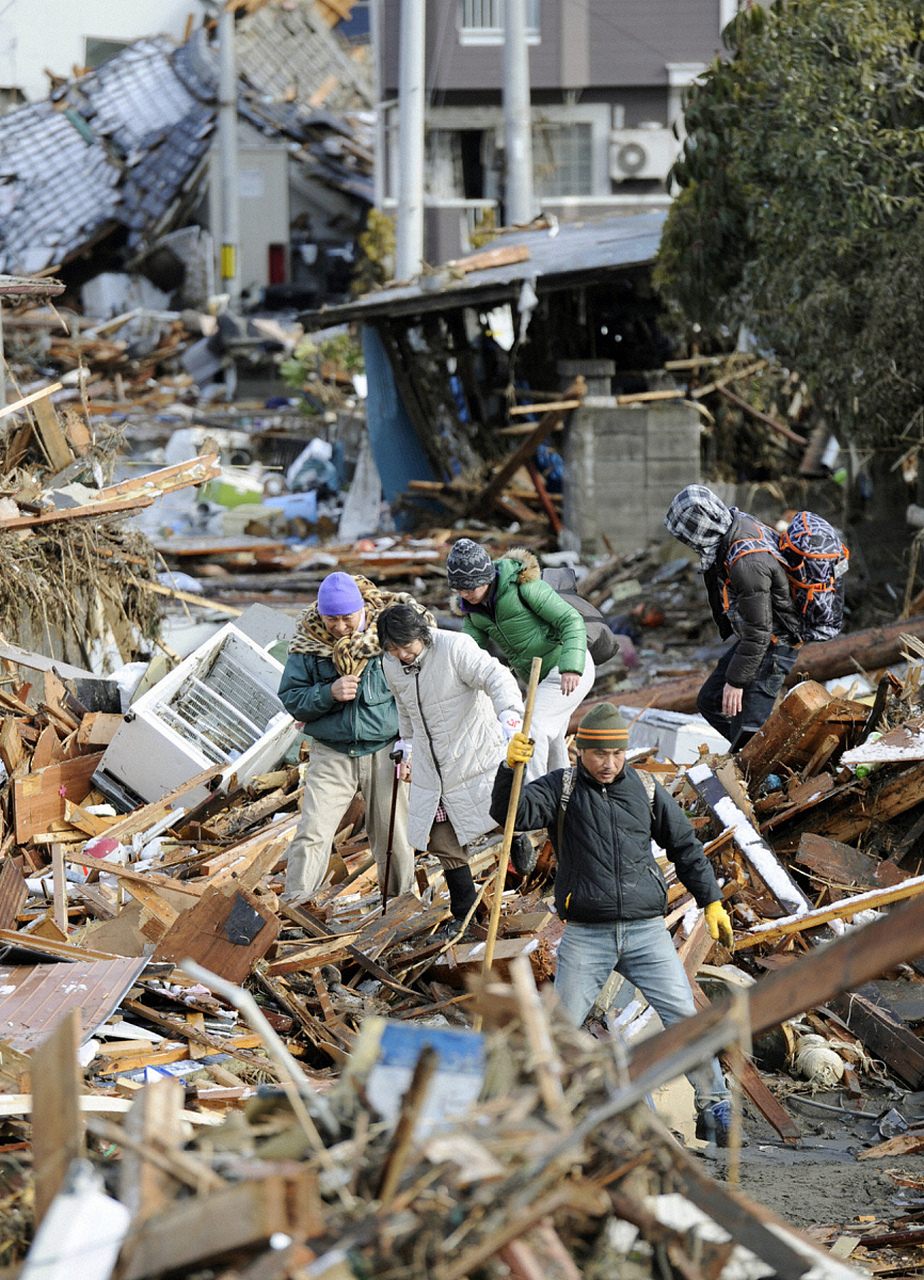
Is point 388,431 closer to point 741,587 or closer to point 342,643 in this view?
point 741,587

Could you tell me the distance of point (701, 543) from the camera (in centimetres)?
756

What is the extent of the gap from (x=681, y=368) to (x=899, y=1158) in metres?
13.9

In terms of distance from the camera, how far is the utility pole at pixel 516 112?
23.3m

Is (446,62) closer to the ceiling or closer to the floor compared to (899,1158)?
closer to the ceiling

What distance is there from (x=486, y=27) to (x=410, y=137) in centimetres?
1119

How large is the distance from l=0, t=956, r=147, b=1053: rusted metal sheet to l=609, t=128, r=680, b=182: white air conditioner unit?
27.4m

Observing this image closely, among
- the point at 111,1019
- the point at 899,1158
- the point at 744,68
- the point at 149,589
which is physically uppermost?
the point at 744,68

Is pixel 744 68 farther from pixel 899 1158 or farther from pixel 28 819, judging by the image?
pixel 899 1158

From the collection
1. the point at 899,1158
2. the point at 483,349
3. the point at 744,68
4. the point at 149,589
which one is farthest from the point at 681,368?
the point at 899,1158

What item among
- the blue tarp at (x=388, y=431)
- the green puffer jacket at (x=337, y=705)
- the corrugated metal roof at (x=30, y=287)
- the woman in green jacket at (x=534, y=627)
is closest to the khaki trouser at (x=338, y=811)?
the green puffer jacket at (x=337, y=705)

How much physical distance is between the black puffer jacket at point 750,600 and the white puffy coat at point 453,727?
170 cm

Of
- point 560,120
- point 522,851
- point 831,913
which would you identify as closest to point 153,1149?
point 522,851

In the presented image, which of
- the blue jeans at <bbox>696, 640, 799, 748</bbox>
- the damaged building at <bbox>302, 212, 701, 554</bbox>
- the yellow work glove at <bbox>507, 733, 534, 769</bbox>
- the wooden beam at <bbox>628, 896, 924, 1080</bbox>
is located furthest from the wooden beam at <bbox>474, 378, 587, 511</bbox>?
the wooden beam at <bbox>628, 896, 924, 1080</bbox>

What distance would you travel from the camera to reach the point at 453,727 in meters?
6.54
